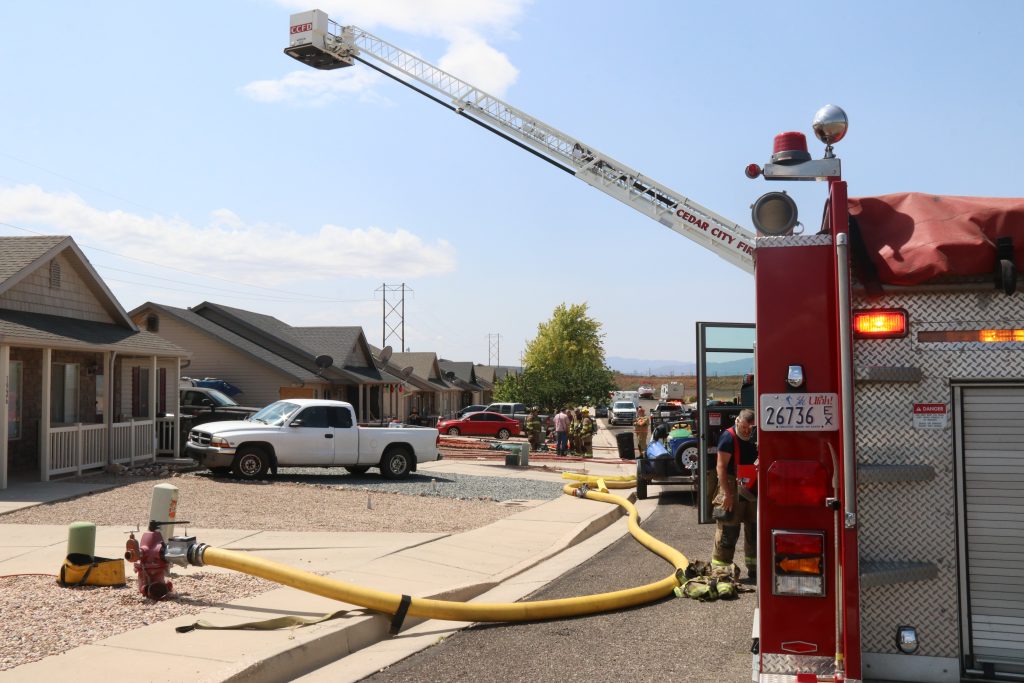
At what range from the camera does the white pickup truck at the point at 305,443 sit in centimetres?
1844

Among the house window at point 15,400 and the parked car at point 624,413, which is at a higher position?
the house window at point 15,400

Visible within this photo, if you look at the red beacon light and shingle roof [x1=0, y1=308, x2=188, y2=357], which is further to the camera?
shingle roof [x1=0, y1=308, x2=188, y2=357]

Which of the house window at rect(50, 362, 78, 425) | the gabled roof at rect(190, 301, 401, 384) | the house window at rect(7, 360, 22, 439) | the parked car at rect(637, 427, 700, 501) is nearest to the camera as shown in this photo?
the parked car at rect(637, 427, 700, 501)

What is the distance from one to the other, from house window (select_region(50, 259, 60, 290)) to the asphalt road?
15.0 metres

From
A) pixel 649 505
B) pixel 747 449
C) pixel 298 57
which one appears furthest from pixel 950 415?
pixel 298 57

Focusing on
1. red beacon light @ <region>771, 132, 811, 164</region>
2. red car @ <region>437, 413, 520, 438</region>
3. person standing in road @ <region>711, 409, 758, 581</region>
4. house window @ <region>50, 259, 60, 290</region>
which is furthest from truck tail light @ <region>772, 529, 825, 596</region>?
red car @ <region>437, 413, 520, 438</region>

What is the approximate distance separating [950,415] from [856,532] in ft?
2.25

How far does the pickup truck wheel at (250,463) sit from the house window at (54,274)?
5.67 metres

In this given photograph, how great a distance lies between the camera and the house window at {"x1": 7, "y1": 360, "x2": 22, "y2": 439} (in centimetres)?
1864

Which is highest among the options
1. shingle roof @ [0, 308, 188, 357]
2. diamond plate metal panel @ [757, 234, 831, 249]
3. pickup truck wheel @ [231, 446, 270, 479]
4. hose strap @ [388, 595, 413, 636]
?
shingle roof @ [0, 308, 188, 357]

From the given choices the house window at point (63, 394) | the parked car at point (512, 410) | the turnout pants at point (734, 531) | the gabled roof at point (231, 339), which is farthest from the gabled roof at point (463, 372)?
the turnout pants at point (734, 531)

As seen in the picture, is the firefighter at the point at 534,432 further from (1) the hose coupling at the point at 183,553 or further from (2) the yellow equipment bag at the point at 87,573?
(1) the hose coupling at the point at 183,553

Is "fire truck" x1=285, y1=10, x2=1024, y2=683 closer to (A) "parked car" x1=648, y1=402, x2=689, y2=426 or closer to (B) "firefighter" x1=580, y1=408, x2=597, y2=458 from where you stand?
(A) "parked car" x1=648, y1=402, x2=689, y2=426

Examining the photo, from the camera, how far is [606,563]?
35.2 ft
